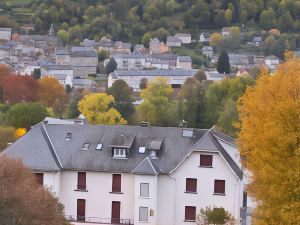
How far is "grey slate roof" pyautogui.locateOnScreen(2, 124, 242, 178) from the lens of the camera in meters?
35.4

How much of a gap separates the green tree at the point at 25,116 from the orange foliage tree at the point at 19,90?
2931 centimetres

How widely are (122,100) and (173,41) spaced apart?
99163mm

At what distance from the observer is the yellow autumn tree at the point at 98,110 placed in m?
69.2

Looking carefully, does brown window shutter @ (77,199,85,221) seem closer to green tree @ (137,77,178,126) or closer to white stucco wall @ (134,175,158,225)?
white stucco wall @ (134,175,158,225)

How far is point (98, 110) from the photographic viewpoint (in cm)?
7256

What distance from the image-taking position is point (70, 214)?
36.5 m

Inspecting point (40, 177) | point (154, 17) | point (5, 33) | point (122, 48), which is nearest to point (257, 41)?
point (154, 17)

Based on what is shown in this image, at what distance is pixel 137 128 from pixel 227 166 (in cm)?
524

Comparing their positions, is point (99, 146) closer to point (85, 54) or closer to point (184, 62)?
point (184, 62)

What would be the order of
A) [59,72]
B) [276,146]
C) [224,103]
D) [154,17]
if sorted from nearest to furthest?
1. [276,146]
2. [224,103]
3. [59,72]
4. [154,17]

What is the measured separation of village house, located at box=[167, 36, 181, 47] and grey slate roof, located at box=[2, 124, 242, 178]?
144 metres

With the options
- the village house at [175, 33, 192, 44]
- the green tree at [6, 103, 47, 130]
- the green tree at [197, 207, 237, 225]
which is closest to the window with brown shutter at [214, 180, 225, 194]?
the green tree at [197, 207, 237, 225]

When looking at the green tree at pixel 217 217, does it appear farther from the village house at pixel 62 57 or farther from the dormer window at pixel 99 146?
the village house at pixel 62 57

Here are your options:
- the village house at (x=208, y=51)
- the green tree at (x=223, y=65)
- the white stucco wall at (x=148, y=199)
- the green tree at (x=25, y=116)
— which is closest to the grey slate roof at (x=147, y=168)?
the white stucco wall at (x=148, y=199)
